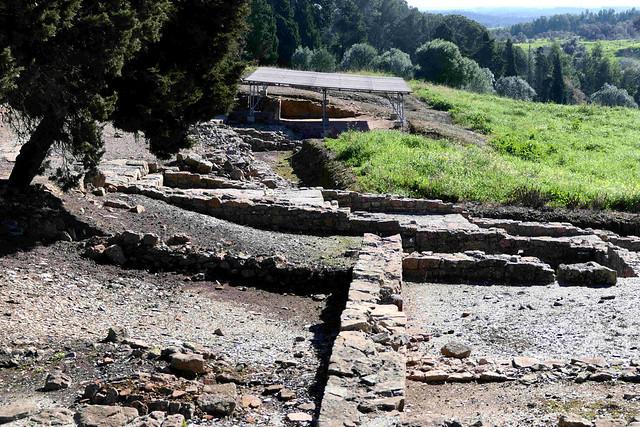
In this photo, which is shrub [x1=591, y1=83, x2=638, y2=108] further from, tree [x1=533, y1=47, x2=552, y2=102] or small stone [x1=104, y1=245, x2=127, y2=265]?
small stone [x1=104, y1=245, x2=127, y2=265]

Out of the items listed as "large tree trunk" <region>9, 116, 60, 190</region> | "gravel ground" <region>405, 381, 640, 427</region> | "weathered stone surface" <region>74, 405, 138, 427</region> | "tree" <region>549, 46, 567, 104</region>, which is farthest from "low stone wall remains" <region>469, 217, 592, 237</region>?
"tree" <region>549, 46, 567, 104</region>

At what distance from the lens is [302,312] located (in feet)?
39.2

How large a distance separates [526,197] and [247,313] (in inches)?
414

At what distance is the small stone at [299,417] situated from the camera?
25.1ft

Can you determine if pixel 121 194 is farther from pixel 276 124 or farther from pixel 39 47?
pixel 276 124

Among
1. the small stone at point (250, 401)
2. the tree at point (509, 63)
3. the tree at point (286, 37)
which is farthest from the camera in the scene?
the tree at point (509, 63)

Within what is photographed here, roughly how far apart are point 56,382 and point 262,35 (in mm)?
51896

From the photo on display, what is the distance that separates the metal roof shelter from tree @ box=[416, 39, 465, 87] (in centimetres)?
2505

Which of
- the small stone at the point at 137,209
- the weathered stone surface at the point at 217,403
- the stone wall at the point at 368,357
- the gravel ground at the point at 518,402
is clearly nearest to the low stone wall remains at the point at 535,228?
the stone wall at the point at 368,357

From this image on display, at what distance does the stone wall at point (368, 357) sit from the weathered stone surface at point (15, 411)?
8.29ft

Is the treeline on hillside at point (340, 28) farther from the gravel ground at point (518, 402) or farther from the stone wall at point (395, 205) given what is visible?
the gravel ground at point (518, 402)

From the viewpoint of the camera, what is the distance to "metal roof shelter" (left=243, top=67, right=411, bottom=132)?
32.5m

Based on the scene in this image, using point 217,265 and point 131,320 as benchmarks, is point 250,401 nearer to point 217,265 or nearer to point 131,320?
point 131,320

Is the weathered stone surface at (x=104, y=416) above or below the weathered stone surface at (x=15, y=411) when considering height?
above
